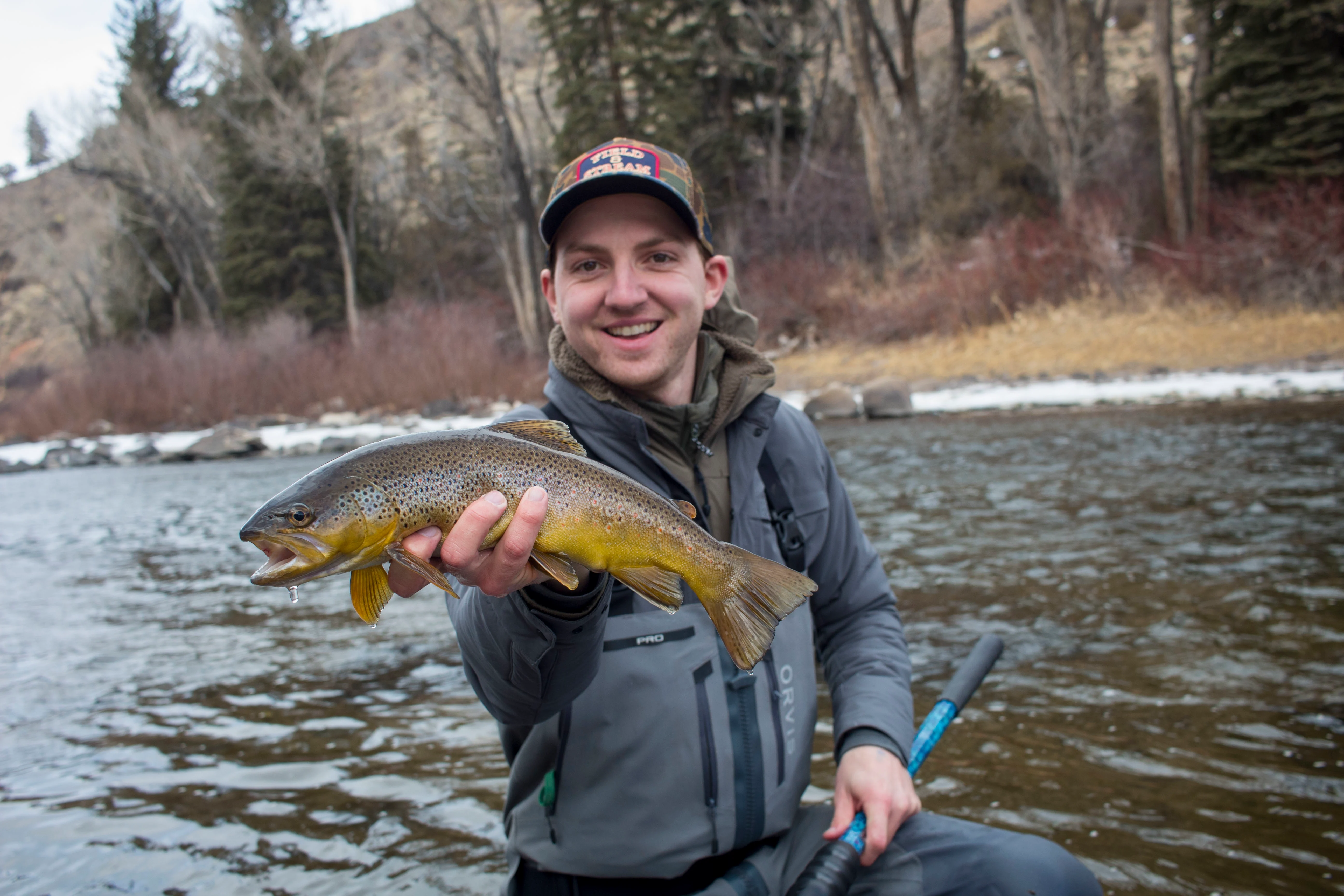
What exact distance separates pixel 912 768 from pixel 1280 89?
22.2m

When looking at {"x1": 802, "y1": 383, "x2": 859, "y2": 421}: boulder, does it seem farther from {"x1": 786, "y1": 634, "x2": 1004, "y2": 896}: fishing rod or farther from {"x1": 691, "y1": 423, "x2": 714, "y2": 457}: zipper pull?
{"x1": 691, "y1": 423, "x2": 714, "y2": 457}: zipper pull

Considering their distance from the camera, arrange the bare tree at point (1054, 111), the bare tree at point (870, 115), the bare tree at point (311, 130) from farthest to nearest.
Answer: the bare tree at point (311, 130), the bare tree at point (870, 115), the bare tree at point (1054, 111)

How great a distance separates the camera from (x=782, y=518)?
8.34ft

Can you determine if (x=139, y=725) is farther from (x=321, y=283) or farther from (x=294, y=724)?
(x=321, y=283)

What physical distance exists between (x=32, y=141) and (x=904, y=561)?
82076 millimetres

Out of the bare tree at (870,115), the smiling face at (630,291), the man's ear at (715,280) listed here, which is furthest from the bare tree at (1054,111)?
the smiling face at (630,291)

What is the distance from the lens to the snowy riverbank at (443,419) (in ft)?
46.4

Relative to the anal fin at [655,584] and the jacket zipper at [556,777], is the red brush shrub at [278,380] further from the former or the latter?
the anal fin at [655,584]

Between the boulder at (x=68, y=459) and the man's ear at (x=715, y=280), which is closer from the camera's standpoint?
the man's ear at (x=715, y=280)

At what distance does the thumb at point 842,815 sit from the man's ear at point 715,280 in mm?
1428

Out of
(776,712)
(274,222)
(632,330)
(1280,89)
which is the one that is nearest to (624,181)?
(632,330)

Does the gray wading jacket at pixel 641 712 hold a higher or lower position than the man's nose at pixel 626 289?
lower

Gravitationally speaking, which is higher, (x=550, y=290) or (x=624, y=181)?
(x=624, y=181)

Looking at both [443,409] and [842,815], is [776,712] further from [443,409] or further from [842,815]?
[443,409]
